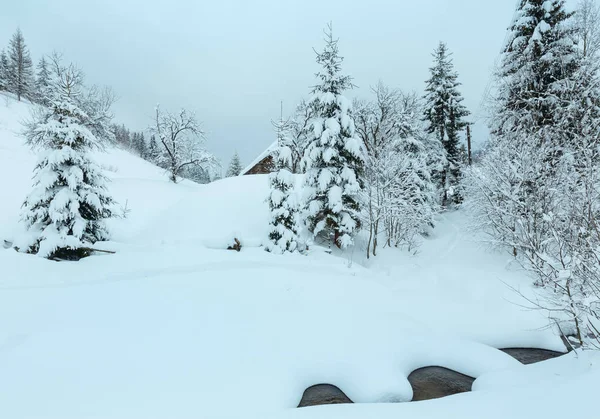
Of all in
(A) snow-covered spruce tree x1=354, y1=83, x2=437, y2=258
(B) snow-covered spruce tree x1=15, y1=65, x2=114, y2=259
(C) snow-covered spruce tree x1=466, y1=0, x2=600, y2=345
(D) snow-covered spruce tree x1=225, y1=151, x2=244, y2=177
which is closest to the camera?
(B) snow-covered spruce tree x1=15, y1=65, x2=114, y2=259

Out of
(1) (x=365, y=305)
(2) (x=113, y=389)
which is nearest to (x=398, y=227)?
(1) (x=365, y=305)

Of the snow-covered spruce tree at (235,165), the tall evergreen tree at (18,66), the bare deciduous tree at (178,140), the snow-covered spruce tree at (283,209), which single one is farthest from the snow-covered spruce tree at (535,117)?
the tall evergreen tree at (18,66)

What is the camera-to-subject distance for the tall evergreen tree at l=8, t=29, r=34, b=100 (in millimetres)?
39812

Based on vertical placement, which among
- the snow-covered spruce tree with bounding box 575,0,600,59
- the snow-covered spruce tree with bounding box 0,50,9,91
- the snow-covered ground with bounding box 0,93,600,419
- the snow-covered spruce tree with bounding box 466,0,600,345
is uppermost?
the snow-covered spruce tree with bounding box 0,50,9,91

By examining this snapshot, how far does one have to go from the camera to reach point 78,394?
11.2 ft

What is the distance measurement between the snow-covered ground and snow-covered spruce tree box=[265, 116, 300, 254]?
1.30 metres

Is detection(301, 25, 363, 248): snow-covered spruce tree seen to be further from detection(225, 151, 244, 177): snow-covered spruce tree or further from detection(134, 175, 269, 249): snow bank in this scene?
detection(225, 151, 244, 177): snow-covered spruce tree

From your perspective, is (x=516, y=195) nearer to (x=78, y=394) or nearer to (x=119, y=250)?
(x=78, y=394)

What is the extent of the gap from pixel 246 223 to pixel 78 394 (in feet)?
33.1

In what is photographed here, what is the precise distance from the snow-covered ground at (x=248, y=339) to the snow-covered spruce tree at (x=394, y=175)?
478cm

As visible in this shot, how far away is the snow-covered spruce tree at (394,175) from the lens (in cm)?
1408

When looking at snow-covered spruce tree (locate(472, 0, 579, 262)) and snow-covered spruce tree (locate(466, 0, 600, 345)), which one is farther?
snow-covered spruce tree (locate(472, 0, 579, 262))

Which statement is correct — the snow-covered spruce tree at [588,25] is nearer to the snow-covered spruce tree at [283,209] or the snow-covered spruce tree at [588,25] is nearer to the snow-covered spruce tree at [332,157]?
the snow-covered spruce tree at [332,157]

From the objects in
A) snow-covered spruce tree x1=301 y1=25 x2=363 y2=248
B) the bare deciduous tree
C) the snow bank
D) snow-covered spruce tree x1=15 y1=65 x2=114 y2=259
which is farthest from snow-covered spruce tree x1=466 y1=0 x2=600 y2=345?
the bare deciduous tree
